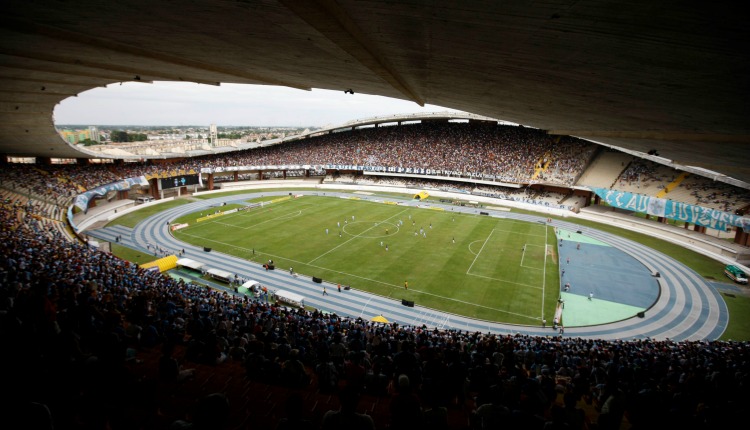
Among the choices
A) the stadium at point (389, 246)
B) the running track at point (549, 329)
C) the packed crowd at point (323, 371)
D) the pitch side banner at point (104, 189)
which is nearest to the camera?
the packed crowd at point (323, 371)

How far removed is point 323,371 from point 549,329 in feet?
60.2

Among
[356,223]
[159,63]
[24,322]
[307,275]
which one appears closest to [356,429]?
[24,322]

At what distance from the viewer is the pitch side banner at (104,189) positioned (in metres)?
35.3

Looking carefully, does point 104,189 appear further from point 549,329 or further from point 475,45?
point 475,45

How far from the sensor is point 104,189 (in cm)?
3972

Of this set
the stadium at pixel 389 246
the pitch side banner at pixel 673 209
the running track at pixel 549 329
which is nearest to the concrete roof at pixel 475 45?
the stadium at pixel 389 246

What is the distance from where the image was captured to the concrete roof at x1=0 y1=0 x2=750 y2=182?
292cm

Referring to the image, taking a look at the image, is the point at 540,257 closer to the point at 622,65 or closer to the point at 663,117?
the point at 663,117

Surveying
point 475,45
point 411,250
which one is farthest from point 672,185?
point 475,45

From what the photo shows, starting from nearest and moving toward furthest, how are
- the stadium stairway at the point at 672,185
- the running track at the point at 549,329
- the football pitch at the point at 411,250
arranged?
1. the running track at the point at 549,329
2. the football pitch at the point at 411,250
3. the stadium stairway at the point at 672,185

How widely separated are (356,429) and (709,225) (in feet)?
143

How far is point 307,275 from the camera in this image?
26.7 metres

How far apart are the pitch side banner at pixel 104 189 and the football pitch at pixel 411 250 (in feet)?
27.8

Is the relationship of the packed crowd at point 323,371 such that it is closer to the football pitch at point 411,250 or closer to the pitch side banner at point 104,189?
the football pitch at point 411,250
